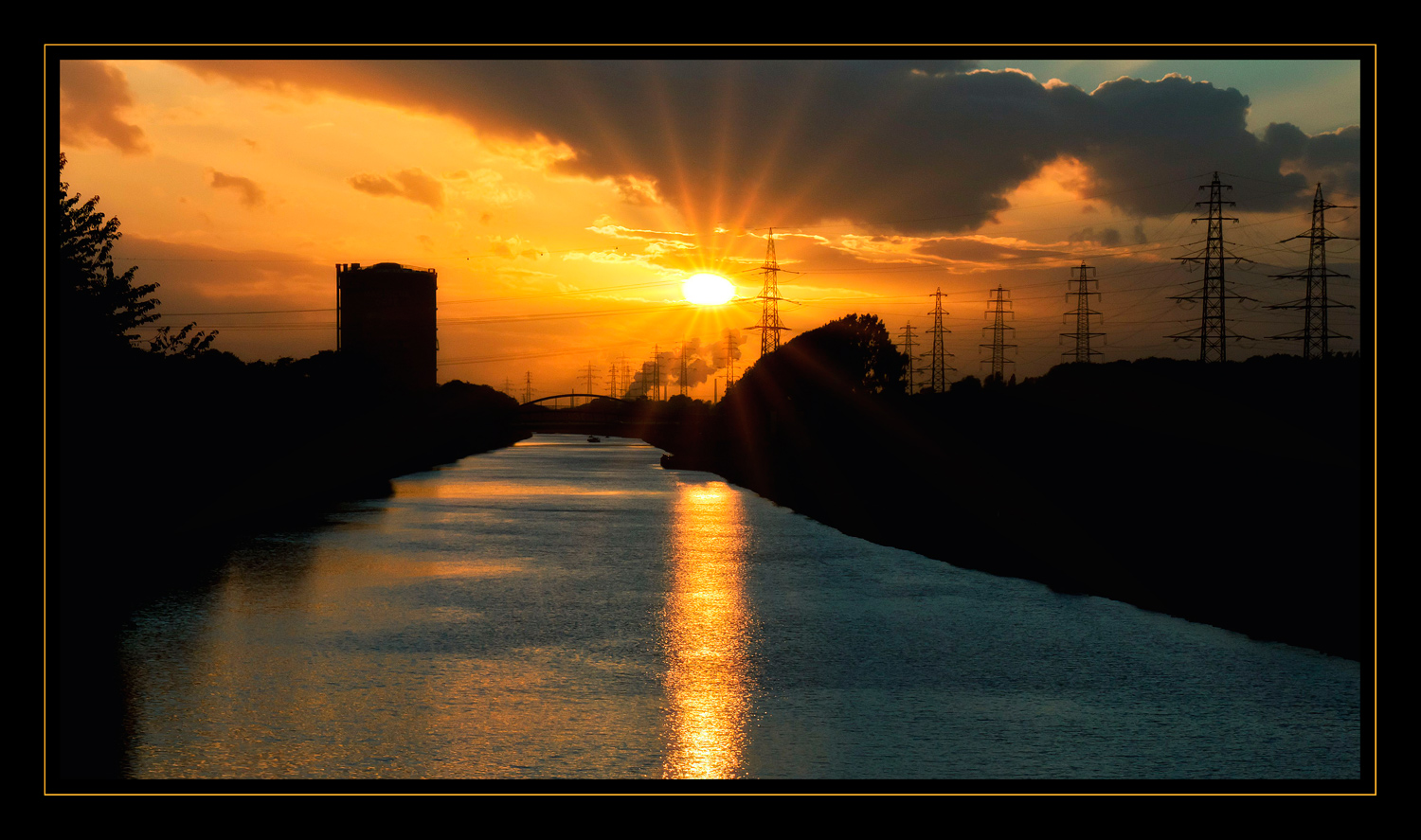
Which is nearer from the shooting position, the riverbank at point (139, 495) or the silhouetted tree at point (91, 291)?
the riverbank at point (139, 495)

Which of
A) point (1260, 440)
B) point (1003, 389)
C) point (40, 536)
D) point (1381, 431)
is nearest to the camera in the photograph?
point (40, 536)

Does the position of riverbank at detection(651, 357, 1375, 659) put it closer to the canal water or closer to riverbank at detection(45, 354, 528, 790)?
the canal water

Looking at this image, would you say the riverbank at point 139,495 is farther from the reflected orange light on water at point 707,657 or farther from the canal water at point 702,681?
the reflected orange light on water at point 707,657

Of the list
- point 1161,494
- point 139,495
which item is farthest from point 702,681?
point 139,495

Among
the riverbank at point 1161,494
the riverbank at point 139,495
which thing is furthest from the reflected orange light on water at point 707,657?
the riverbank at point 1161,494

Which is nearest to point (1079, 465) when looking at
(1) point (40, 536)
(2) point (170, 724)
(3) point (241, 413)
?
(2) point (170, 724)

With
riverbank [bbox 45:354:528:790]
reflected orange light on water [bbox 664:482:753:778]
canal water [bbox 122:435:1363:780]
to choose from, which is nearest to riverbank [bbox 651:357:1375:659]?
canal water [bbox 122:435:1363:780]

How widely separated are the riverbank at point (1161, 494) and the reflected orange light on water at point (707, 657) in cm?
843

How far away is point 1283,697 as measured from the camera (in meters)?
19.4

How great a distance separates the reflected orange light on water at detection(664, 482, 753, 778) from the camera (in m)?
14.9

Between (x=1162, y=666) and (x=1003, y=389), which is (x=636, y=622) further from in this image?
(x=1003, y=389)

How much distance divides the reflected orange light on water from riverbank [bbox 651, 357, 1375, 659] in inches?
332

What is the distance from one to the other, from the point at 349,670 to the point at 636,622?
8.04m

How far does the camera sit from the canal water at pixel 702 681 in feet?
48.7
